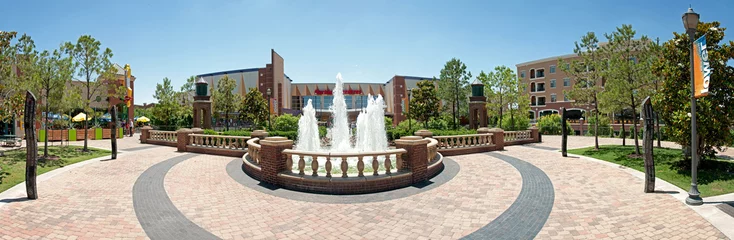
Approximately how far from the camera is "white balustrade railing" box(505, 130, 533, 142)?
20578 millimetres

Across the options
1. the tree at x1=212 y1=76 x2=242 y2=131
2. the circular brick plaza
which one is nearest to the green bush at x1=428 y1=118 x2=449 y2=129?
the tree at x1=212 y1=76 x2=242 y2=131

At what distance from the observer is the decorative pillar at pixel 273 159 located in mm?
8734

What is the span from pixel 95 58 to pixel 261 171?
15939 mm

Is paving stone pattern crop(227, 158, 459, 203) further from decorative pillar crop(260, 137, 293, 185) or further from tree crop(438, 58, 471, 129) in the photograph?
Result: tree crop(438, 58, 471, 129)

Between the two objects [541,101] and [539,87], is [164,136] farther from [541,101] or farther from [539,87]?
[541,101]

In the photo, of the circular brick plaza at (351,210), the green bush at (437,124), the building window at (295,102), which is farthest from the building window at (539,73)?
the circular brick plaza at (351,210)

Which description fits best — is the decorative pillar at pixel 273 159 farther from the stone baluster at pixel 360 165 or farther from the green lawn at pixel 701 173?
the green lawn at pixel 701 173

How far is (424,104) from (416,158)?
25577mm

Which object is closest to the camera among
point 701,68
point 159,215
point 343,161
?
point 159,215

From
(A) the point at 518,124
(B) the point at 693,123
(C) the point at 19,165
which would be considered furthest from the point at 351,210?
(A) the point at 518,124

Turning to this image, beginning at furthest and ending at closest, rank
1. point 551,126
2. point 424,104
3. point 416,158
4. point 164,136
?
1. point 424,104
2. point 551,126
3. point 164,136
4. point 416,158

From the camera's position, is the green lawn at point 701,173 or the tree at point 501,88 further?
the tree at point 501,88

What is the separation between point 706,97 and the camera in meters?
9.95

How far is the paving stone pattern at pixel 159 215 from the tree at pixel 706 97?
552 inches
